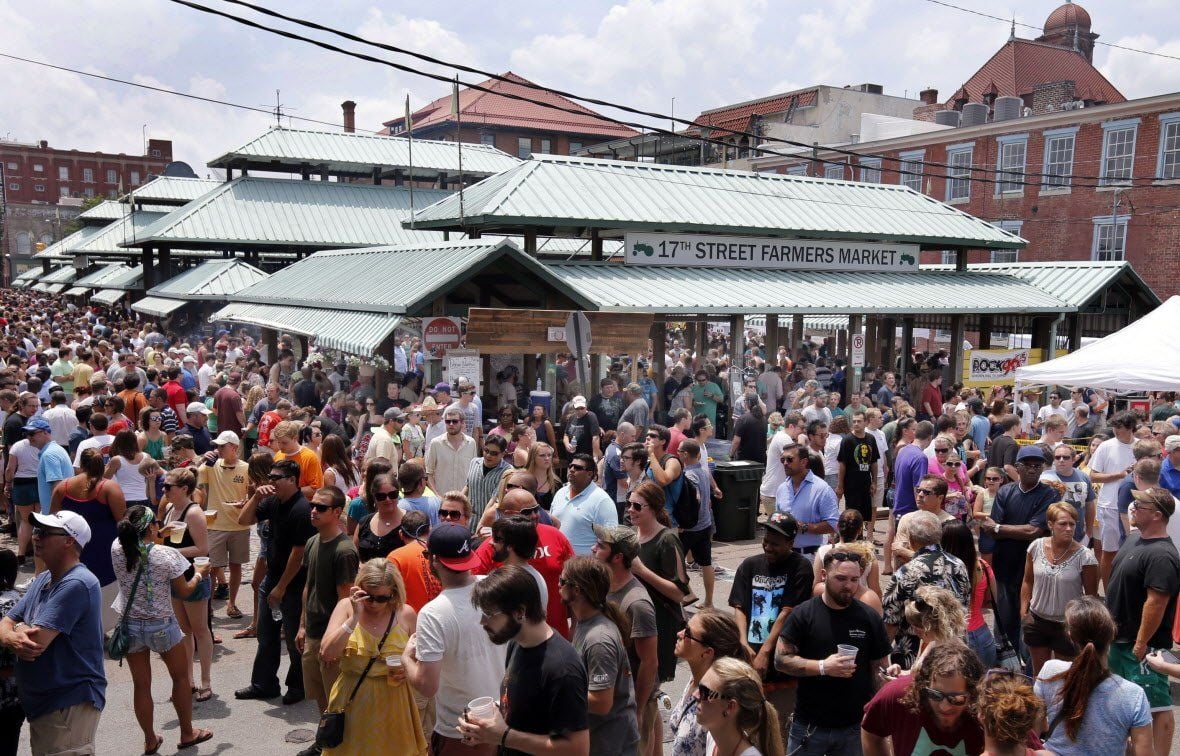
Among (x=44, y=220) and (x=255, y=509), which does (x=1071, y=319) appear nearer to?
(x=255, y=509)

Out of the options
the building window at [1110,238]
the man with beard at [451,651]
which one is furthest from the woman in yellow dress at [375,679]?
the building window at [1110,238]

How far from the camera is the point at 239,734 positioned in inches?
→ 248

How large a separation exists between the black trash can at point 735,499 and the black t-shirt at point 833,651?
22.6 feet

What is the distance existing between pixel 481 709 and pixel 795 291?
15187 millimetres

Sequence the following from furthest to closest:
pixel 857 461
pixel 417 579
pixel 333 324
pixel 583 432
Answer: pixel 333 324, pixel 583 432, pixel 857 461, pixel 417 579

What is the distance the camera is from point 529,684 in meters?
3.68

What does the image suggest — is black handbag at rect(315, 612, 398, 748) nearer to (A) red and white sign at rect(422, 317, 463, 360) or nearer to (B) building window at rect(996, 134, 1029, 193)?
(A) red and white sign at rect(422, 317, 463, 360)

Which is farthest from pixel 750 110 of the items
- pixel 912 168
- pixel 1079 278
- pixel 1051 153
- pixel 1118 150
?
pixel 1079 278

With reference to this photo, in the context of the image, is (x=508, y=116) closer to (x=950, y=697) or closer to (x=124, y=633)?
(x=124, y=633)

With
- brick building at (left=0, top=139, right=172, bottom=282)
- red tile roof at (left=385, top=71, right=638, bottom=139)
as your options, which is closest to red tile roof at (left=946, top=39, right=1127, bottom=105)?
red tile roof at (left=385, top=71, right=638, bottom=139)

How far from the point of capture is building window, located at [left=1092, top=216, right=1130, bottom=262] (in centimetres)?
3453

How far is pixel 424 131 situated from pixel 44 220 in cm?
5773

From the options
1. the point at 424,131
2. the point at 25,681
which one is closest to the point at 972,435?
the point at 25,681

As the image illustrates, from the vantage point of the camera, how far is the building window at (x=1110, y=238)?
3453cm
